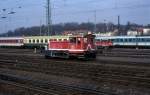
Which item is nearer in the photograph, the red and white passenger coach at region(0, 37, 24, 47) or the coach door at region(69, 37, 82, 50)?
the coach door at region(69, 37, 82, 50)

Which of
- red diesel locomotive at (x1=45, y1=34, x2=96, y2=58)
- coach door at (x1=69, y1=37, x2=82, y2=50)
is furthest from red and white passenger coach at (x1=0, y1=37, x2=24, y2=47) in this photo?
coach door at (x1=69, y1=37, x2=82, y2=50)

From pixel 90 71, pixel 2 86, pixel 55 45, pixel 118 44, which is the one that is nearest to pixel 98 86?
pixel 2 86

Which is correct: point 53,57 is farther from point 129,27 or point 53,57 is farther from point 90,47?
point 129,27

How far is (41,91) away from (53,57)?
25.3 metres

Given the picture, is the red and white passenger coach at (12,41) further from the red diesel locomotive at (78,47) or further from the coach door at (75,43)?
the coach door at (75,43)

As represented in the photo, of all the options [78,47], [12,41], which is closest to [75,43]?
[78,47]

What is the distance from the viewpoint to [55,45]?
40469 mm

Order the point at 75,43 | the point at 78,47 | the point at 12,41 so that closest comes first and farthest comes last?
the point at 78,47, the point at 75,43, the point at 12,41

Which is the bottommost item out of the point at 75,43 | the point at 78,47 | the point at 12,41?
the point at 78,47

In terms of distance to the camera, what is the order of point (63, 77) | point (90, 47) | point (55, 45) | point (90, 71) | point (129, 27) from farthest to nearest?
point (129, 27) < point (55, 45) < point (90, 47) < point (90, 71) < point (63, 77)

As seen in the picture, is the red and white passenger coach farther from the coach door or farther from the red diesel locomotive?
the coach door

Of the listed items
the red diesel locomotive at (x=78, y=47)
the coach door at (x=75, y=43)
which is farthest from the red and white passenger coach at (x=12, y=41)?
the coach door at (x=75, y=43)

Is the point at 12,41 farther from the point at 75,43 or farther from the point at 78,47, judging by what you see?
the point at 78,47

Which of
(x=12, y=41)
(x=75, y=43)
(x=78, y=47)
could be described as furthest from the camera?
(x=12, y=41)
